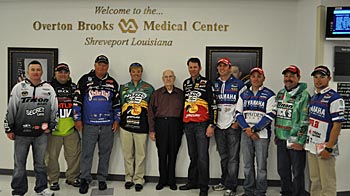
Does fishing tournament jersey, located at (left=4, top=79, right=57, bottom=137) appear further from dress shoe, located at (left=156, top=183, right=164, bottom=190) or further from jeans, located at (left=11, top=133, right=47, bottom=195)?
dress shoe, located at (left=156, top=183, right=164, bottom=190)

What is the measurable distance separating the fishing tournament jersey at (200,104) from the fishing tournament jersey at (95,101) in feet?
3.19

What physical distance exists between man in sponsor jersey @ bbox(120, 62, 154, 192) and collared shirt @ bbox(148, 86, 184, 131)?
0.37 ft

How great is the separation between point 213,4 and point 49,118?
272 cm

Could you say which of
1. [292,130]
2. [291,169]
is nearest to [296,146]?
[292,130]

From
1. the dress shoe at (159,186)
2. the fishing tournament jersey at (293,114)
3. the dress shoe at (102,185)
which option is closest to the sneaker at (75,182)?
the dress shoe at (102,185)

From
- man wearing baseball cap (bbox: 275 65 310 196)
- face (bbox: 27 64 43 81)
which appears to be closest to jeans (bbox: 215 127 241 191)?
man wearing baseball cap (bbox: 275 65 310 196)

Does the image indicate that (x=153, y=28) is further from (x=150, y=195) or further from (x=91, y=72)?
(x=150, y=195)

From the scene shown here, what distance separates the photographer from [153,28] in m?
5.39

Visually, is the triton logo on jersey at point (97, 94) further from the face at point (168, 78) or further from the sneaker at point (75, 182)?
the sneaker at point (75, 182)

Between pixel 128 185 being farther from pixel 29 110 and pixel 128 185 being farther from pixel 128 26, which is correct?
pixel 128 26

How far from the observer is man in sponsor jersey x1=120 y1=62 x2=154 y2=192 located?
5.10 meters

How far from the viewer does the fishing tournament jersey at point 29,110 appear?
4.38m

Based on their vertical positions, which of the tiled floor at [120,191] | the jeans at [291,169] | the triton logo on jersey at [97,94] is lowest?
the tiled floor at [120,191]

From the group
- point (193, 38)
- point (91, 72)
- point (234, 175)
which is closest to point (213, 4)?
point (193, 38)
